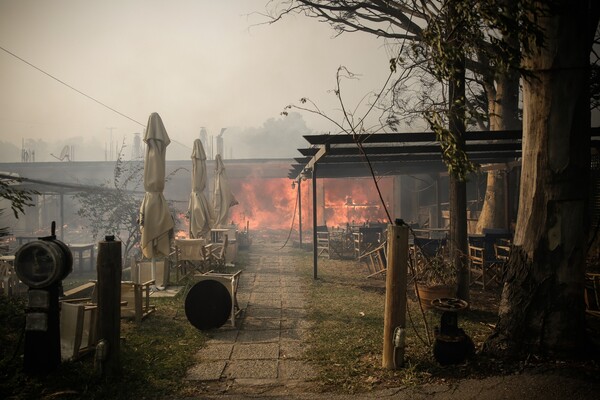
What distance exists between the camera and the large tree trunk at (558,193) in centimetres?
390

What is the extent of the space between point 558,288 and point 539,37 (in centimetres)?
270

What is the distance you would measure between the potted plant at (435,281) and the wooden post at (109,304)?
4.77 m

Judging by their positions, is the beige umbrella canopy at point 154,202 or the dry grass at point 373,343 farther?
the beige umbrella canopy at point 154,202

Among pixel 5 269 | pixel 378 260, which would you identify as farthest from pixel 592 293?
pixel 5 269

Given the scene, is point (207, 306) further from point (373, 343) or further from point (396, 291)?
point (396, 291)

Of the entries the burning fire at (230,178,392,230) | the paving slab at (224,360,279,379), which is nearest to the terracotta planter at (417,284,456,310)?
the paving slab at (224,360,279,379)

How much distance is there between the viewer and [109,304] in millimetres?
3930

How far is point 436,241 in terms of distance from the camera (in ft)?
28.3

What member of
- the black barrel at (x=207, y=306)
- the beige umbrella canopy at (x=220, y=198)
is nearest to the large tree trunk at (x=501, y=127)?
the beige umbrella canopy at (x=220, y=198)

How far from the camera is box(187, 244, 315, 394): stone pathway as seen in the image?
3877 millimetres

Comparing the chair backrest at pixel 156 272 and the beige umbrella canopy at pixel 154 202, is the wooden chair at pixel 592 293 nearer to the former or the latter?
the beige umbrella canopy at pixel 154 202

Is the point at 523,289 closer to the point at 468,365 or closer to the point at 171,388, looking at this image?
the point at 468,365

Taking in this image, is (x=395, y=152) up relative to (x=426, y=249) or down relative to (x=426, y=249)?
up

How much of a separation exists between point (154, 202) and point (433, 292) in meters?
5.62
